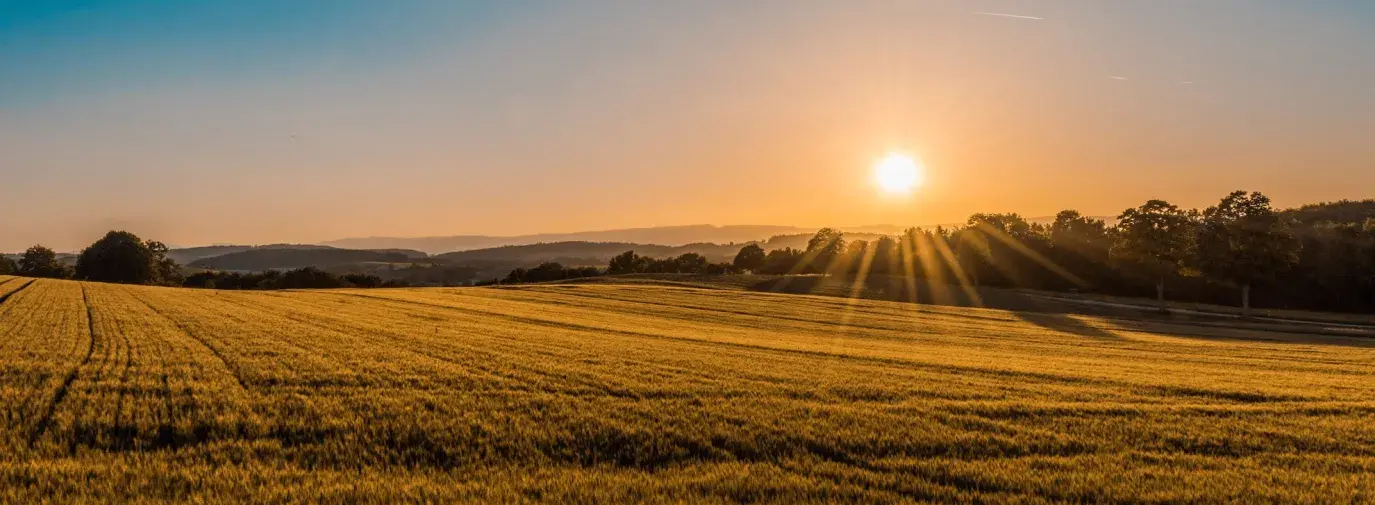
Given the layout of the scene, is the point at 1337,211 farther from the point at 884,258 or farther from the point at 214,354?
the point at 214,354

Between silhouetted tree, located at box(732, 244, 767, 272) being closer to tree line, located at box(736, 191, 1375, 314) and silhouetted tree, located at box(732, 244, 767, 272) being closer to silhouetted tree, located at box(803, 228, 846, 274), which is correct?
tree line, located at box(736, 191, 1375, 314)

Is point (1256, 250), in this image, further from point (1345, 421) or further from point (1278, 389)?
point (1345, 421)

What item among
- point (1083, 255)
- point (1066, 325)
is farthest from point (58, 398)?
point (1083, 255)

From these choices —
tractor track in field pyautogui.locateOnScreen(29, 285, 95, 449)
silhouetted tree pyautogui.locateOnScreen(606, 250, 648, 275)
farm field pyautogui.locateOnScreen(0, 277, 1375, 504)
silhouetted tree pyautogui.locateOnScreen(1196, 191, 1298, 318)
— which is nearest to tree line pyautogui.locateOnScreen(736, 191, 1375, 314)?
silhouetted tree pyautogui.locateOnScreen(1196, 191, 1298, 318)

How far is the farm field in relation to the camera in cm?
784

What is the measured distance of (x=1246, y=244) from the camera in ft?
200

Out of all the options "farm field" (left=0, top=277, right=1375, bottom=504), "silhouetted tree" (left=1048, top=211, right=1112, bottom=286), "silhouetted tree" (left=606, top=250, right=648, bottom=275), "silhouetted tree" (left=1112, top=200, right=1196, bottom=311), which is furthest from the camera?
"silhouetted tree" (left=606, top=250, right=648, bottom=275)

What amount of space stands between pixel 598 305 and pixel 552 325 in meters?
15.9

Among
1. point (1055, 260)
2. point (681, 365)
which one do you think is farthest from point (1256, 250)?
point (681, 365)

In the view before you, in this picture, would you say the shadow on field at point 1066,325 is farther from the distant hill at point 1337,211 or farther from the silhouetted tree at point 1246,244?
the distant hill at point 1337,211

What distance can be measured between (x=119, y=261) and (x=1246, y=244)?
446 ft

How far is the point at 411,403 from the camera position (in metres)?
11.3

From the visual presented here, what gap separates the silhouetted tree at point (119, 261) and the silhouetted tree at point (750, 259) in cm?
9270

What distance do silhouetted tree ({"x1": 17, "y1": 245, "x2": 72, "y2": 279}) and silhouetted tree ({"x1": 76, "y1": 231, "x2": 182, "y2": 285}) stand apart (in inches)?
203
